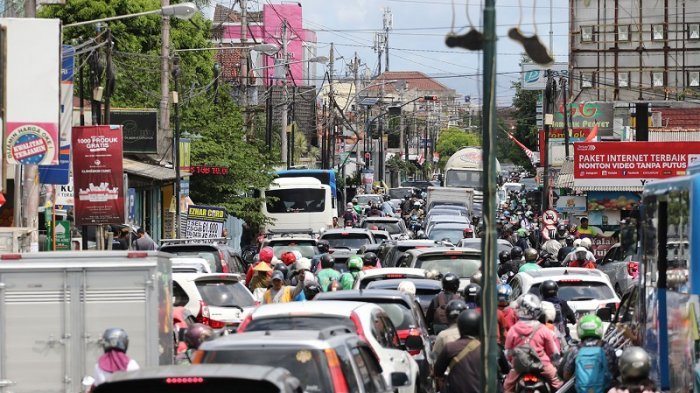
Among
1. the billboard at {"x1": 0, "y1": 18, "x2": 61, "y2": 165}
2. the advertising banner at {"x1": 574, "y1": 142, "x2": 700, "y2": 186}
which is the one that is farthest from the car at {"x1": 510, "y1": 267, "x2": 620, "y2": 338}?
the advertising banner at {"x1": 574, "y1": 142, "x2": 700, "y2": 186}

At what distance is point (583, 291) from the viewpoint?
1955 cm

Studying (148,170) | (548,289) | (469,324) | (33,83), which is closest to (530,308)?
(469,324)

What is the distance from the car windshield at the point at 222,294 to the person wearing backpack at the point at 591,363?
25.6ft

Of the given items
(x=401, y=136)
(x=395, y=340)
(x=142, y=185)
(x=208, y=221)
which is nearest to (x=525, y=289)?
(x=395, y=340)

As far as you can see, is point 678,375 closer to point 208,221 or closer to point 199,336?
point 199,336

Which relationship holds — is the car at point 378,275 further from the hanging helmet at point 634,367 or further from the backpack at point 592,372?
the hanging helmet at point 634,367

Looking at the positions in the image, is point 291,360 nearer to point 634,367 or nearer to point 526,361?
point 634,367

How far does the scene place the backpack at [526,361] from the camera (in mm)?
12773

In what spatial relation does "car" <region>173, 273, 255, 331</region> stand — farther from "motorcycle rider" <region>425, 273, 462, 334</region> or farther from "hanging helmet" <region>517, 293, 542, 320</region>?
"hanging helmet" <region>517, 293, 542, 320</region>

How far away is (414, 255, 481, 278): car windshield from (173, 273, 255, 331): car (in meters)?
4.16

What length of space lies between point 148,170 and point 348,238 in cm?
977

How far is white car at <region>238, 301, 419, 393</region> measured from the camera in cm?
1187

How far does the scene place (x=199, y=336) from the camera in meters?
13.0

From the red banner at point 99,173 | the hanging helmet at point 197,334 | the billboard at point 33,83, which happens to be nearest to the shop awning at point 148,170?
the red banner at point 99,173
